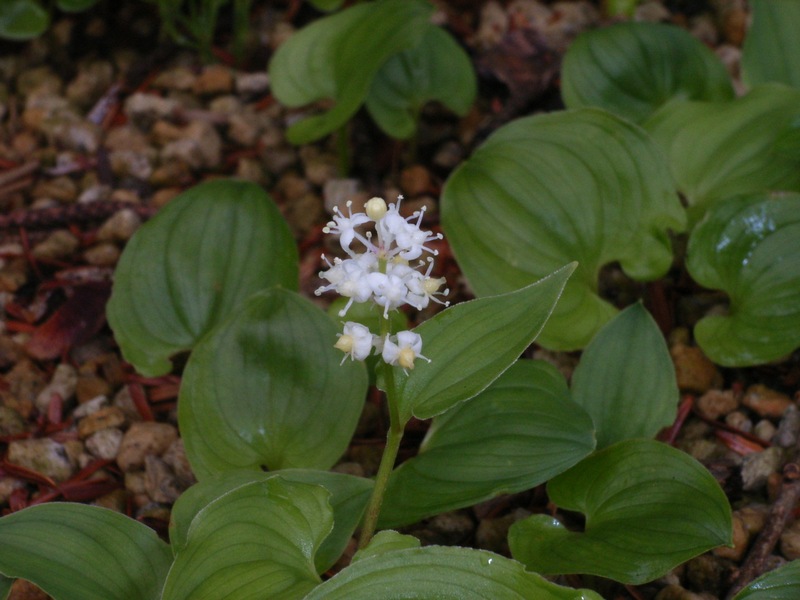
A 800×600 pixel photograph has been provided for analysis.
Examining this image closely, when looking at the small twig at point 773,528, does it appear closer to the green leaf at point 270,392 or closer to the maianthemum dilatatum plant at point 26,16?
the green leaf at point 270,392

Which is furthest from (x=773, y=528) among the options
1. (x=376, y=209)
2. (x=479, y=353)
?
(x=376, y=209)

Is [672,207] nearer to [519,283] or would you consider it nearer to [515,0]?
[519,283]

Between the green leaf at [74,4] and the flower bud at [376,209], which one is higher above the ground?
the flower bud at [376,209]

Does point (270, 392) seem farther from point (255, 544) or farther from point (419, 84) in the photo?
point (419, 84)

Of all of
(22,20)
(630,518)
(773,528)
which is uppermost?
(22,20)

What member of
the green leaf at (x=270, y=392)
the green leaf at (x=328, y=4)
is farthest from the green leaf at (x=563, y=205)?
the green leaf at (x=328, y=4)

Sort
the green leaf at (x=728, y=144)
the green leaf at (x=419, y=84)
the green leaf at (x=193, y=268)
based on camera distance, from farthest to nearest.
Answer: the green leaf at (x=419, y=84)
the green leaf at (x=728, y=144)
the green leaf at (x=193, y=268)
